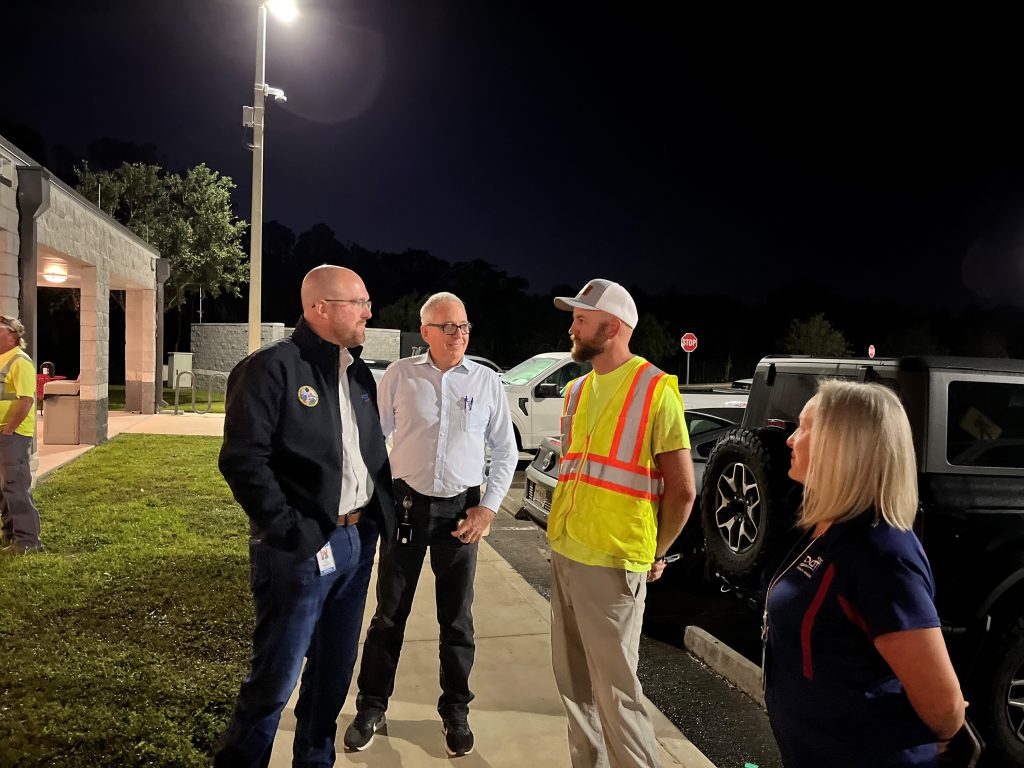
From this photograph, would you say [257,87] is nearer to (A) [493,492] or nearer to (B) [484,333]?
(A) [493,492]

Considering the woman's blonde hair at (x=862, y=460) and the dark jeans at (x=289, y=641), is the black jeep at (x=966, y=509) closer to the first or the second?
the woman's blonde hair at (x=862, y=460)

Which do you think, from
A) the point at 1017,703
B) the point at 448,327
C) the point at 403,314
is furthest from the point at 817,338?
the point at 448,327

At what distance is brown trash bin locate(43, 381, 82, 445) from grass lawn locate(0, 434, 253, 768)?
15.2ft

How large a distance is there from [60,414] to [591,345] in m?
12.1

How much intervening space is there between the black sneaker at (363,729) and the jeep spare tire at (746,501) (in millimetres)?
2014

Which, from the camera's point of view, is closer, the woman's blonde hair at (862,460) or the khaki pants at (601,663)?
the woman's blonde hair at (862,460)

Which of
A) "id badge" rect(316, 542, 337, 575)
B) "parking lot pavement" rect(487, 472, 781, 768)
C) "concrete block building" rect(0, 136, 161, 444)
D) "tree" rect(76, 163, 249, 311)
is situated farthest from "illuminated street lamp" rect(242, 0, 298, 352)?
"tree" rect(76, 163, 249, 311)

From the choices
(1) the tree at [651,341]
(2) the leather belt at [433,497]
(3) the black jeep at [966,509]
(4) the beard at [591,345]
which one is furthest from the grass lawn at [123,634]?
(1) the tree at [651,341]

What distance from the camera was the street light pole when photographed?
487 inches

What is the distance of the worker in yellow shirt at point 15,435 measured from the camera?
5.70 m

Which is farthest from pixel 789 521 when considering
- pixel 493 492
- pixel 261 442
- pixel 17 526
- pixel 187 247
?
pixel 187 247

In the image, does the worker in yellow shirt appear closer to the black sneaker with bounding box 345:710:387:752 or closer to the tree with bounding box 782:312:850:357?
the black sneaker with bounding box 345:710:387:752

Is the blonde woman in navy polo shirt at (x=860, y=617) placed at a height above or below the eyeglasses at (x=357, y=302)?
below

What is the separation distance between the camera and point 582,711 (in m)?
Answer: 2.86
